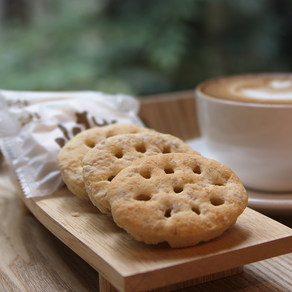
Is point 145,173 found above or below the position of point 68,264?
above

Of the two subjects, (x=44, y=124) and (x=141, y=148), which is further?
(x=44, y=124)

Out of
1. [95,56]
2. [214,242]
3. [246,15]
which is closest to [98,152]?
[214,242]

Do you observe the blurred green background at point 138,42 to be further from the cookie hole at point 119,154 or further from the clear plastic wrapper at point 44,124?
the cookie hole at point 119,154

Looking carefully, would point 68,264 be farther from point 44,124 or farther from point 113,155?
point 44,124

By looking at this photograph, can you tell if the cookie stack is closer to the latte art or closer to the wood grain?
the wood grain

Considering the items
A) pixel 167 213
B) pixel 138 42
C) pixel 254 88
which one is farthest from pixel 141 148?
pixel 138 42

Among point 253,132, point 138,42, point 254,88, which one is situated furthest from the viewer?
point 138,42

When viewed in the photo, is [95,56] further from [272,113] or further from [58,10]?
[272,113]
